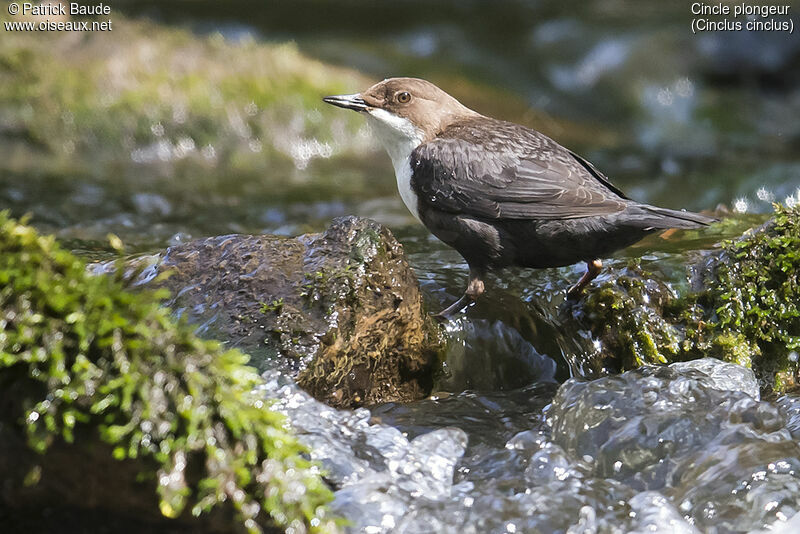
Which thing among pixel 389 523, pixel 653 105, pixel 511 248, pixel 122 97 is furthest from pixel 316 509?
pixel 653 105

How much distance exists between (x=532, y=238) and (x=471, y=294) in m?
0.42

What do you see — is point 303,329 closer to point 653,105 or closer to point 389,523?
point 389,523

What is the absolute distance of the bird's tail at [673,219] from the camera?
3732 mm

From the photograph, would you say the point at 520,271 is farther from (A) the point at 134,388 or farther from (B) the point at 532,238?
(A) the point at 134,388

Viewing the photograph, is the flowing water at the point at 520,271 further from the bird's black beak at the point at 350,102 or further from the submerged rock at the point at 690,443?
the bird's black beak at the point at 350,102

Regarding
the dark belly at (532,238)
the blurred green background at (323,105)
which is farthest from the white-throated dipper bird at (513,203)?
the blurred green background at (323,105)

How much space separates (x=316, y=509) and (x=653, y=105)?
9964 mm

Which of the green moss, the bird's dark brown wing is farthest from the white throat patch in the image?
the green moss

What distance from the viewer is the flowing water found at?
297 centimetres

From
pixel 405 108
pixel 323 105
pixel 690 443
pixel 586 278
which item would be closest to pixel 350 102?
pixel 405 108

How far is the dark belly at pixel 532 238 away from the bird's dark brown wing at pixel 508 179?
5cm

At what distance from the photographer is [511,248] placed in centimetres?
424

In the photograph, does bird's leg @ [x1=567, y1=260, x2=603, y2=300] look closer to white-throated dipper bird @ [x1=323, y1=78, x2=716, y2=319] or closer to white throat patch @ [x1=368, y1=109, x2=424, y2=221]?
white-throated dipper bird @ [x1=323, y1=78, x2=716, y2=319]

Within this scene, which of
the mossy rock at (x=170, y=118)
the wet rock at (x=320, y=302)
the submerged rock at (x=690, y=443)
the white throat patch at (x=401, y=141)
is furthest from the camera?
the mossy rock at (x=170, y=118)
